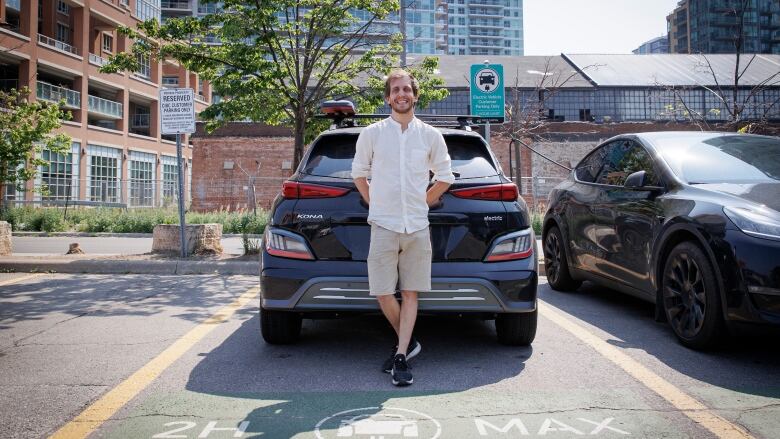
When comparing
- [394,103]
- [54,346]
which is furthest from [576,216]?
[54,346]

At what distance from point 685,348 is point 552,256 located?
2.91 m

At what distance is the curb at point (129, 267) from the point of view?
9.38 metres

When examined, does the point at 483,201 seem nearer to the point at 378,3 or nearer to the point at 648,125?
the point at 378,3

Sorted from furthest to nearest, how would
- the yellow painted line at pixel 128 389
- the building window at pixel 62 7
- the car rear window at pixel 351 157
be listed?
the building window at pixel 62 7, the car rear window at pixel 351 157, the yellow painted line at pixel 128 389

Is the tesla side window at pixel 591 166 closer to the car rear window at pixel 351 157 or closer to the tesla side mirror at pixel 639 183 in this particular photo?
the tesla side mirror at pixel 639 183

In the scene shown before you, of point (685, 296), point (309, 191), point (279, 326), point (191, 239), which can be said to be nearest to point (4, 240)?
point (191, 239)

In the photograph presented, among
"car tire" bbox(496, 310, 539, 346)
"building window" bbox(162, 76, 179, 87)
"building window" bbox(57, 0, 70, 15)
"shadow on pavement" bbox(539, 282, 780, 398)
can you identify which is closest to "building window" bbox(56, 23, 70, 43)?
"building window" bbox(57, 0, 70, 15)

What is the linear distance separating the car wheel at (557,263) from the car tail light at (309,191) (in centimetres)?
368

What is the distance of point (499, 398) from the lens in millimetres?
3438

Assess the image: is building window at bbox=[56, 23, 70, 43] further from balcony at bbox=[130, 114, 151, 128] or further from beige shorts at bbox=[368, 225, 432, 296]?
beige shorts at bbox=[368, 225, 432, 296]

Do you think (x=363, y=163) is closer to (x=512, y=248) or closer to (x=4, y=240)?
(x=512, y=248)

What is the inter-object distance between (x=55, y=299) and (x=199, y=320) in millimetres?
2284

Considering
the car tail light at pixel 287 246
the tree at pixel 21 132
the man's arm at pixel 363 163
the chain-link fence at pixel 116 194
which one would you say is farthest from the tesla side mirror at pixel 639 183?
the chain-link fence at pixel 116 194

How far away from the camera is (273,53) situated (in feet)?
35.2
